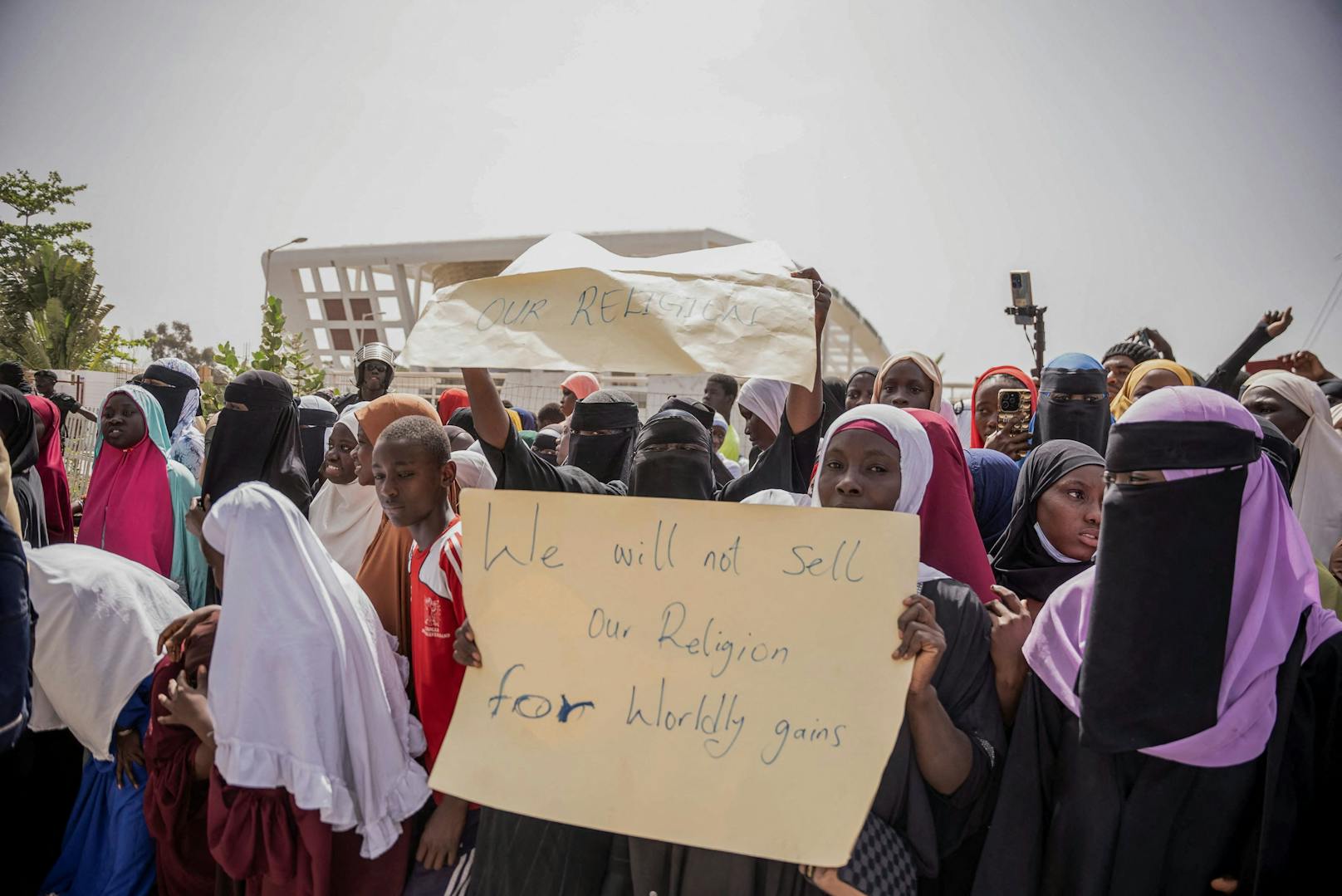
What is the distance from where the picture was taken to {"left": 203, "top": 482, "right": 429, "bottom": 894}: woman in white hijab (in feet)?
7.25

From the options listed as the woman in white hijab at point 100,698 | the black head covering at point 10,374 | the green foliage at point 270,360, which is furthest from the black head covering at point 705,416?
the green foliage at point 270,360

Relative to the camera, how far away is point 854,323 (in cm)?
4525

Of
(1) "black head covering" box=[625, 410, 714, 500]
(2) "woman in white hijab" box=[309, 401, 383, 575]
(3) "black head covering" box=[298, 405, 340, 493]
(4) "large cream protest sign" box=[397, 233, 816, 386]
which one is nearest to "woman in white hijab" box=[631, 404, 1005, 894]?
(4) "large cream protest sign" box=[397, 233, 816, 386]

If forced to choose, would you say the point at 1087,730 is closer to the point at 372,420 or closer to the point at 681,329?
the point at 681,329

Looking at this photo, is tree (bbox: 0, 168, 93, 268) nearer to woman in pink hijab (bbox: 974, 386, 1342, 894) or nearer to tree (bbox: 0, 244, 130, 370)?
tree (bbox: 0, 244, 130, 370)

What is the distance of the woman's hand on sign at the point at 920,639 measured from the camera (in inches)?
63.5

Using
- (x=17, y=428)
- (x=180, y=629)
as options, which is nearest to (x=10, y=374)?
(x=17, y=428)

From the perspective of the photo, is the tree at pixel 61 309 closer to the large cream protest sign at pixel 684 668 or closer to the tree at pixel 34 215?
the tree at pixel 34 215

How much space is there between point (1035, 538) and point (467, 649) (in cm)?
164

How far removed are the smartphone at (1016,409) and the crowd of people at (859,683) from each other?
0.68ft

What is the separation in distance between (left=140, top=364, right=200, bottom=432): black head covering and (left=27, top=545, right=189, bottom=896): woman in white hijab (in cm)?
327

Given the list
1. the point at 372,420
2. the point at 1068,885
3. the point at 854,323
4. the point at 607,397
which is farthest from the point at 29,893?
the point at 854,323

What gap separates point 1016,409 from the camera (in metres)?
3.90

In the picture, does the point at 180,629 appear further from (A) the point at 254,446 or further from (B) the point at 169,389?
(B) the point at 169,389
